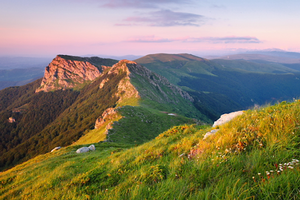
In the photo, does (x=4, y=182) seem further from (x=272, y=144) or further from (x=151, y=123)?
(x=151, y=123)

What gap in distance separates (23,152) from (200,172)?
646ft

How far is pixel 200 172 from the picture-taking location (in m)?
4.73

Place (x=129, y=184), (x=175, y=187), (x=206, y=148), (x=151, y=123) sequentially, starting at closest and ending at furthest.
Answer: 1. (x=175, y=187)
2. (x=129, y=184)
3. (x=206, y=148)
4. (x=151, y=123)

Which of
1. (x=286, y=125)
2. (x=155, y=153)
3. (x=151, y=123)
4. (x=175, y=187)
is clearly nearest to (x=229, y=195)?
(x=175, y=187)

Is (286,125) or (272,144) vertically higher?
(286,125)

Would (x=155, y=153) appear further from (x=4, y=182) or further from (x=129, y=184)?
(x=4, y=182)

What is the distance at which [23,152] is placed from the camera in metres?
148

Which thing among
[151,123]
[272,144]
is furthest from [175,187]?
[151,123]

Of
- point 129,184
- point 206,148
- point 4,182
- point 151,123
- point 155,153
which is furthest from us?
point 151,123

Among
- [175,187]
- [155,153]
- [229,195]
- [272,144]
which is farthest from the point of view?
[155,153]

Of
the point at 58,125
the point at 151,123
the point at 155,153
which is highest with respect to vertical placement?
the point at 155,153

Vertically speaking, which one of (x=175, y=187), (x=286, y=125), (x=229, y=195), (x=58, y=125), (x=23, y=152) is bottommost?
(x=23, y=152)

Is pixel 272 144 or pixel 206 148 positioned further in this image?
pixel 206 148

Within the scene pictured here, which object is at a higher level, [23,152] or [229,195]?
[229,195]
